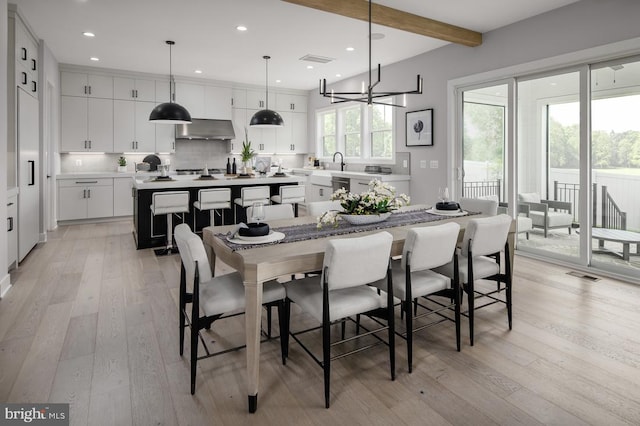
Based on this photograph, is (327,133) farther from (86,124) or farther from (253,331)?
(253,331)

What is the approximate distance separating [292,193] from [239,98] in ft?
12.4

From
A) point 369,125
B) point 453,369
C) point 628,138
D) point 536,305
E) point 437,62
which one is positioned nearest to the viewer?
point 453,369

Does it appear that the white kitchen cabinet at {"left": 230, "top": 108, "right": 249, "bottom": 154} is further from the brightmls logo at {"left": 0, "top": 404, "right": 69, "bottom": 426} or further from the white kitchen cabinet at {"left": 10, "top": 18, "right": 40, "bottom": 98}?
the brightmls logo at {"left": 0, "top": 404, "right": 69, "bottom": 426}

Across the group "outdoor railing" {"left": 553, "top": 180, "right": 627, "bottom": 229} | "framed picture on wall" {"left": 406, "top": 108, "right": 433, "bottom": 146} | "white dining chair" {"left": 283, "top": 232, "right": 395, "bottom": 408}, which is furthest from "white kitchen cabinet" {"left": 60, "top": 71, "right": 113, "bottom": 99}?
"outdoor railing" {"left": 553, "top": 180, "right": 627, "bottom": 229}

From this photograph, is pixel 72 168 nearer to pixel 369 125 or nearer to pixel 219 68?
pixel 219 68

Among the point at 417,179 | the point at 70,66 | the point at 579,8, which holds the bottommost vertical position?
the point at 417,179

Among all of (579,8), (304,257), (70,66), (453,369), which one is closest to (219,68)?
(70,66)

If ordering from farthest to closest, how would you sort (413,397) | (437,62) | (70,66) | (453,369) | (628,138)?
(70,66) < (437,62) < (628,138) < (453,369) < (413,397)

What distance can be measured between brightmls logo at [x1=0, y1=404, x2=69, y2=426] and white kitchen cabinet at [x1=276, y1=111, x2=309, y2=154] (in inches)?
301

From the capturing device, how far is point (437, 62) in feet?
19.0

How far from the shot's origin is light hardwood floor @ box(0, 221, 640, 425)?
193 centimetres

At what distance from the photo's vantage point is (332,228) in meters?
2.87

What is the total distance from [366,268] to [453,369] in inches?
33.0

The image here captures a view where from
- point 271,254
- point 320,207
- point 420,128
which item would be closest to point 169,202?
point 320,207
